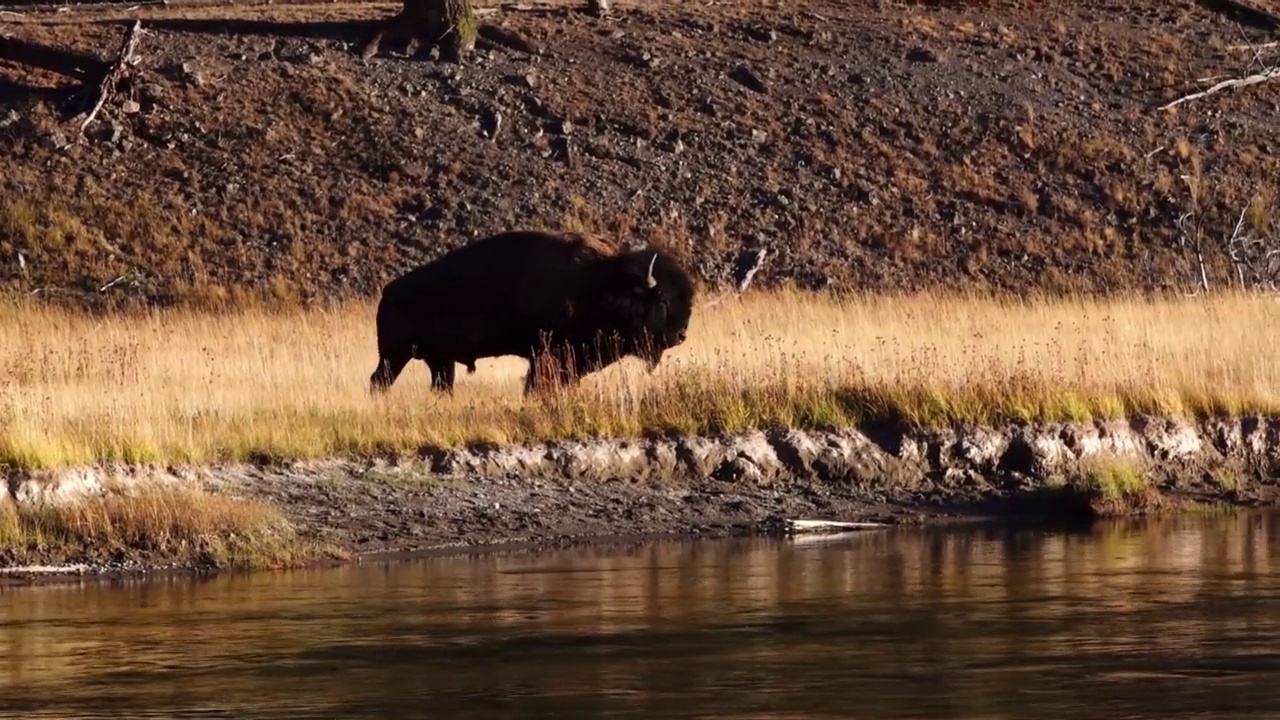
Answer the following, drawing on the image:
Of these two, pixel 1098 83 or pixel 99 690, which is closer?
pixel 99 690

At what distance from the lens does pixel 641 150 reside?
38.2 meters

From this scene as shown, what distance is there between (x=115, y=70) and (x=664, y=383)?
20.5m

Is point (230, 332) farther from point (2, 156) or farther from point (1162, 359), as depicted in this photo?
point (2, 156)

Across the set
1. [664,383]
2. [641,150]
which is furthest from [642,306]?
A: [641,150]

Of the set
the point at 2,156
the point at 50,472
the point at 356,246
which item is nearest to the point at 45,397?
the point at 50,472

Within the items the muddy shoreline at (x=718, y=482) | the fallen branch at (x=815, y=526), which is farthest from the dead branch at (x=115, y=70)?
the fallen branch at (x=815, y=526)

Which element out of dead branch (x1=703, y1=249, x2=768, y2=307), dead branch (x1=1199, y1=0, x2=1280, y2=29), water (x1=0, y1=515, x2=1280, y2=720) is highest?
dead branch (x1=1199, y1=0, x2=1280, y2=29)

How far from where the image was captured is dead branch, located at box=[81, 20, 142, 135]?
36750 millimetres

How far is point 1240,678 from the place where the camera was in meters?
10.3

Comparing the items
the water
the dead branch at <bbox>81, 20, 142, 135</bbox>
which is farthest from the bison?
the dead branch at <bbox>81, 20, 142, 135</bbox>

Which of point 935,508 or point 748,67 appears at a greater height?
point 748,67

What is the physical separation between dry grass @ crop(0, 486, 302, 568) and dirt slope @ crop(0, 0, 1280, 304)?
18227mm

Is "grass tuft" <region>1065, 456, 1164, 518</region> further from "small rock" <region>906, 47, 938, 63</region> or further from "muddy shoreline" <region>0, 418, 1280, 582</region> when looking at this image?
"small rock" <region>906, 47, 938, 63</region>

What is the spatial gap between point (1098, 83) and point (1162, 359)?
22.4m
